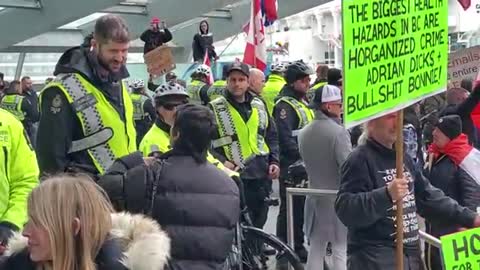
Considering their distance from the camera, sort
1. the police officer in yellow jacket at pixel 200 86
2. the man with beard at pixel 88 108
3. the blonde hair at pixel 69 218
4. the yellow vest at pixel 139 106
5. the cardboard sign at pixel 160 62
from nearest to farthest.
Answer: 1. the blonde hair at pixel 69 218
2. the man with beard at pixel 88 108
3. the cardboard sign at pixel 160 62
4. the police officer in yellow jacket at pixel 200 86
5. the yellow vest at pixel 139 106

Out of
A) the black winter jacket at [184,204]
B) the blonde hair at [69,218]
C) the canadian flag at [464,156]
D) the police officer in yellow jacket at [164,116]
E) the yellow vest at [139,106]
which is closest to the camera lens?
the blonde hair at [69,218]

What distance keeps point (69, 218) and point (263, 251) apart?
4512 millimetres

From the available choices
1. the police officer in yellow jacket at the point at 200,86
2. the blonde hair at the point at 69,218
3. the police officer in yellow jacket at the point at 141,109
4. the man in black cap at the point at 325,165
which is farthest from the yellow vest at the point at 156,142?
the police officer in yellow jacket at the point at 141,109

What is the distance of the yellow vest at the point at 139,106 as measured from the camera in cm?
1318

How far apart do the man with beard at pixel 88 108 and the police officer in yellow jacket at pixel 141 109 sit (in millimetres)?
7697

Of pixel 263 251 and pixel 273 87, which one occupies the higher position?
pixel 273 87

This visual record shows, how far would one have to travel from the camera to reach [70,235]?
2.73 m

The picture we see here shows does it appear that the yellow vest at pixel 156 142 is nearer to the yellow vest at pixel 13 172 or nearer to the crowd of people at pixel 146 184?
the crowd of people at pixel 146 184

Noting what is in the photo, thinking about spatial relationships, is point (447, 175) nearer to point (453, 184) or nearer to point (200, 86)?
point (453, 184)

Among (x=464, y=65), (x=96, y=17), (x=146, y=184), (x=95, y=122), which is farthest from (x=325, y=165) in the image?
(x=96, y=17)

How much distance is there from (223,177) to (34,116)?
10.8 meters

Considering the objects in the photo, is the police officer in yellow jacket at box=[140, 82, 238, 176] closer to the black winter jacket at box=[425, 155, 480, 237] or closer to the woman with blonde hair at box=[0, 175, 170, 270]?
the black winter jacket at box=[425, 155, 480, 237]

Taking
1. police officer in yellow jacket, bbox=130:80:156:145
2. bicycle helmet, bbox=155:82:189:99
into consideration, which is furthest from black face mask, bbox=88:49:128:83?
police officer in yellow jacket, bbox=130:80:156:145

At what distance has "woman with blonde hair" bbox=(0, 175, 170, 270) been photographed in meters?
2.73
